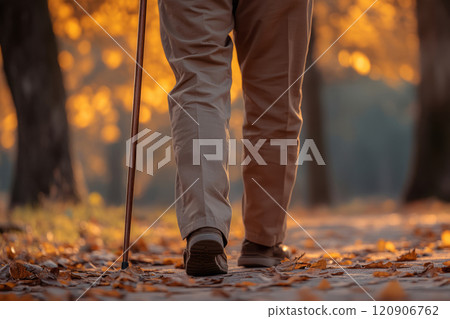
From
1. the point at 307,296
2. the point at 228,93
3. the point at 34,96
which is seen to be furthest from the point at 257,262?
the point at 34,96

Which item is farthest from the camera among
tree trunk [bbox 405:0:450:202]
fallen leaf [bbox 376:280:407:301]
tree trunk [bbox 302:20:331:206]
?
tree trunk [bbox 302:20:331:206]

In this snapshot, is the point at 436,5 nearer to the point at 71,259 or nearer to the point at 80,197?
the point at 80,197

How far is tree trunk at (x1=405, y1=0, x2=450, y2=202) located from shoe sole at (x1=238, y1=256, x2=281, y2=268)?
692 centimetres

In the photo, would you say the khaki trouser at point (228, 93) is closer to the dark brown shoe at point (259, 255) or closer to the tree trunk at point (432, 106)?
the dark brown shoe at point (259, 255)

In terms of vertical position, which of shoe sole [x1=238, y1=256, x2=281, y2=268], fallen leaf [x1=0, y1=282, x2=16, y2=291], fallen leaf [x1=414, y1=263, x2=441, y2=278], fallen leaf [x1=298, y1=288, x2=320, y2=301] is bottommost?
shoe sole [x1=238, y1=256, x2=281, y2=268]

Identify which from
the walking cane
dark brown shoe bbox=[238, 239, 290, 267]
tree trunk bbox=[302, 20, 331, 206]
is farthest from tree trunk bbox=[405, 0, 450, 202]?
the walking cane

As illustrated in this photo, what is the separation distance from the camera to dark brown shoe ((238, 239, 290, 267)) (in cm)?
276

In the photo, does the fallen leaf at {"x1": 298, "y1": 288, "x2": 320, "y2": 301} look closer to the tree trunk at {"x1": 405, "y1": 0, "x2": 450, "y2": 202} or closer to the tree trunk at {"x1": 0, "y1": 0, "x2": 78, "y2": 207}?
the tree trunk at {"x1": 0, "y1": 0, "x2": 78, "y2": 207}

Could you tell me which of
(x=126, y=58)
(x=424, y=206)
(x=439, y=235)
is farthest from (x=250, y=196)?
(x=126, y=58)

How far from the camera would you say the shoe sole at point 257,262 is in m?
2.75

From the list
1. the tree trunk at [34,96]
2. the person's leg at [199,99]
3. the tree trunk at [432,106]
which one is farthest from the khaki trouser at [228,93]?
the tree trunk at [432,106]

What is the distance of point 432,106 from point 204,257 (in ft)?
26.3

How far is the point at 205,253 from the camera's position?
2309 mm
